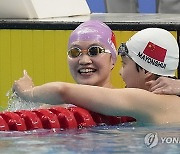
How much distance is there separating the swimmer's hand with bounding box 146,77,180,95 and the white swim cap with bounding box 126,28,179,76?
3.7 inches

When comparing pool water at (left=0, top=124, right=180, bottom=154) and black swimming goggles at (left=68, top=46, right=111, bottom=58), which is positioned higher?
black swimming goggles at (left=68, top=46, right=111, bottom=58)

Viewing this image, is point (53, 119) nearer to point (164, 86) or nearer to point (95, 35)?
point (164, 86)

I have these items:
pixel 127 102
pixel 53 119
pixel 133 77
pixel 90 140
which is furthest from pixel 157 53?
pixel 90 140

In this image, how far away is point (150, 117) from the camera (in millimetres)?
3229

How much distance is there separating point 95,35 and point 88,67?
21 centimetres

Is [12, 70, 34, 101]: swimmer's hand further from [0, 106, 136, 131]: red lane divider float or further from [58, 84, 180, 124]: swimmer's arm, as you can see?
[58, 84, 180, 124]: swimmer's arm

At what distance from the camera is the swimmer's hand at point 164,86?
10.6ft

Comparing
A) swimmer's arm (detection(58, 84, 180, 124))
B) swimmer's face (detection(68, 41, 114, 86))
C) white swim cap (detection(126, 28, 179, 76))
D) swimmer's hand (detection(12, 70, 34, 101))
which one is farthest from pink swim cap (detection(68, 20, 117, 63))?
swimmer's arm (detection(58, 84, 180, 124))

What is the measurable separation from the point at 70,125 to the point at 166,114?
460 mm

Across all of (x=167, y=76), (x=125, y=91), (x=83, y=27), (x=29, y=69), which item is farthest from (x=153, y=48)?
(x=29, y=69)

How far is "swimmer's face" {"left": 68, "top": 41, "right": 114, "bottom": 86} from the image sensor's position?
3764 millimetres

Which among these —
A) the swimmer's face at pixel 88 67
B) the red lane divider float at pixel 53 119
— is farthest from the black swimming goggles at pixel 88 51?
the red lane divider float at pixel 53 119

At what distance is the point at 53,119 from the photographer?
10.8 feet

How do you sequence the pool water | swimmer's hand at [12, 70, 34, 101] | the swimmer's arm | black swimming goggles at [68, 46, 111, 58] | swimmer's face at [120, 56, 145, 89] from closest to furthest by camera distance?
the pool water, the swimmer's arm, swimmer's hand at [12, 70, 34, 101], swimmer's face at [120, 56, 145, 89], black swimming goggles at [68, 46, 111, 58]
